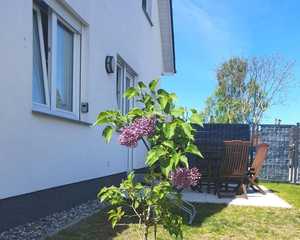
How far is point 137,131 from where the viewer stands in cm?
230

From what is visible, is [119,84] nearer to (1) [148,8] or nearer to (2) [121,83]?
(2) [121,83]

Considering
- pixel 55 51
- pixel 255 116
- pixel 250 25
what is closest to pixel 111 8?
pixel 55 51

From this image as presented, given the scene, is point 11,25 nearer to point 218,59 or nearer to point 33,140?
point 33,140

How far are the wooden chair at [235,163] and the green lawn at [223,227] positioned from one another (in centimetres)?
170

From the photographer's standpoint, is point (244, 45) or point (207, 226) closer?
point (207, 226)

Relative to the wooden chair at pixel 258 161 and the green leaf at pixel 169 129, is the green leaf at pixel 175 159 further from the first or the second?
the wooden chair at pixel 258 161

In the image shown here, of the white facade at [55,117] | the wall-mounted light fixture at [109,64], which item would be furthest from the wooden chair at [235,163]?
the wall-mounted light fixture at [109,64]

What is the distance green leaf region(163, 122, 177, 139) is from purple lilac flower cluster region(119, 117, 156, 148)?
0.33ft

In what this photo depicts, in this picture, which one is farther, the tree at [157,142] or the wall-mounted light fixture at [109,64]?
the wall-mounted light fixture at [109,64]

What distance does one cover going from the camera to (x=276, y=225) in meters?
4.86

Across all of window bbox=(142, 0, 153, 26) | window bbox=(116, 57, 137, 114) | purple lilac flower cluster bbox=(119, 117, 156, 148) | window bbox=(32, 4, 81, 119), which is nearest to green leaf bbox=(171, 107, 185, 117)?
purple lilac flower cluster bbox=(119, 117, 156, 148)

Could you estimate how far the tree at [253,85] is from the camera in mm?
25812

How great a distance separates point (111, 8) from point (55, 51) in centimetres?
266

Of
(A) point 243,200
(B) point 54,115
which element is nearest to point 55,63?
(B) point 54,115
